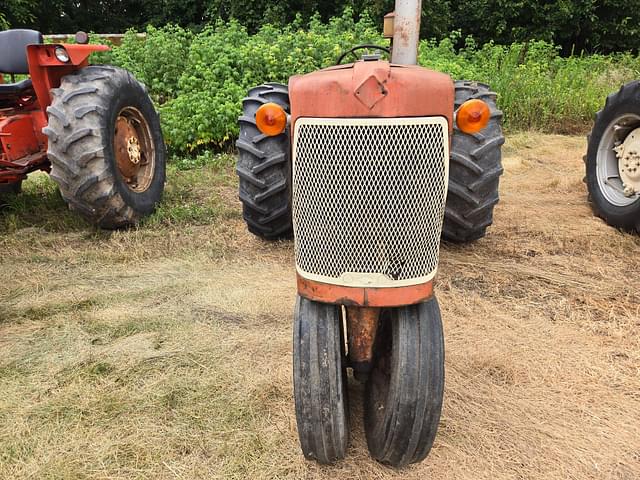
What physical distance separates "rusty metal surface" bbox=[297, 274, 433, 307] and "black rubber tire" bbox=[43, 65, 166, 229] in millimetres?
2509

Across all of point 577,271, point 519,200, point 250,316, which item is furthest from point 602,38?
point 250,316

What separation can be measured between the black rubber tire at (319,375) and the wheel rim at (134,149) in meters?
2.77

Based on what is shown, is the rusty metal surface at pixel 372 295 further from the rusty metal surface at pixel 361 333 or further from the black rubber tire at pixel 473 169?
the black rubber tire at pixel 473 169

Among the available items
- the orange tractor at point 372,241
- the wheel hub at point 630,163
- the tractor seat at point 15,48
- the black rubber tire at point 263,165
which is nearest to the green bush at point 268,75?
the tractor seat at point 15,48

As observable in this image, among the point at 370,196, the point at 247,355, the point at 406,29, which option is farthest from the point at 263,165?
the point at 370,196

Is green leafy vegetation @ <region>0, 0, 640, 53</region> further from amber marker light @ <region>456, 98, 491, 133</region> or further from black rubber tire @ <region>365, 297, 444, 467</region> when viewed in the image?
black rubber tire @ <region>365, 297, 444, 467</region>

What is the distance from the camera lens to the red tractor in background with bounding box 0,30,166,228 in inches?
147

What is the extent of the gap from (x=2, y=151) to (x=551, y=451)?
3719 mm

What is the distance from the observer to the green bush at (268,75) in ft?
20.6

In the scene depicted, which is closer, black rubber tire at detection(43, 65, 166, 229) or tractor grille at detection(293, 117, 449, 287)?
tractor grille at detection(293, 117, 449, 287)

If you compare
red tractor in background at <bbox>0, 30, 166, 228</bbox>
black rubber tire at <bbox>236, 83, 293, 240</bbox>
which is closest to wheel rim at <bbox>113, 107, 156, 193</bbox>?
red tractor in background at <bbox>0, 30, 166, 228</bbox>

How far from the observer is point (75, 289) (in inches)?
134

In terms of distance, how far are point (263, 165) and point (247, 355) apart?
1.27 metres

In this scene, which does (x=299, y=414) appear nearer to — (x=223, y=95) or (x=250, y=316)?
(x=250, y=316)
